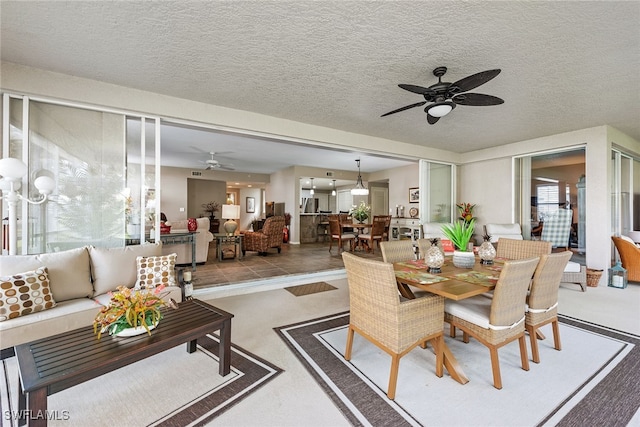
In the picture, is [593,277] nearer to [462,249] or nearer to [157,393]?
[462,249]

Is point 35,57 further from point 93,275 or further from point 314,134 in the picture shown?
point 314,134

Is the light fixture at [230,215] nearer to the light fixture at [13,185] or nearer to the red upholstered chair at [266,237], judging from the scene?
the red upholstered chair at [266,237]

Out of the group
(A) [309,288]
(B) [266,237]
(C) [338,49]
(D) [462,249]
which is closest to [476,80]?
(C) [338,49]

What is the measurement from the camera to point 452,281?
6.79 ft

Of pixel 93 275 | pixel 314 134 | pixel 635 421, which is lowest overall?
pixel 635 421

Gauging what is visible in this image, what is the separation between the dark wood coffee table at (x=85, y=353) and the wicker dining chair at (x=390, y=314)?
3.38ft

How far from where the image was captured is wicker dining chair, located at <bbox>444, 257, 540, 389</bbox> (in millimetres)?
1787

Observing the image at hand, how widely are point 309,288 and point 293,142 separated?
237 centimetres

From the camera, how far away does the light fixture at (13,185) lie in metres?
2.21

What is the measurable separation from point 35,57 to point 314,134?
3214 millimetres

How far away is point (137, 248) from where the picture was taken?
9.52 ft

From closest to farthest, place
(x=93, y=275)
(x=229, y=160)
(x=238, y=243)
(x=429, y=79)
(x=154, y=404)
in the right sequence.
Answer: (x=154, y=404), (x=93, y=275), (x=429, y=79), (x=238, y=243), (x=229, y=160)

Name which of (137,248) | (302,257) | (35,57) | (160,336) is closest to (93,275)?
(137,248)

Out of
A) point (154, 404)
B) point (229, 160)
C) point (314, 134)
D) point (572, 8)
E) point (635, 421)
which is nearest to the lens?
point (635, 421)
